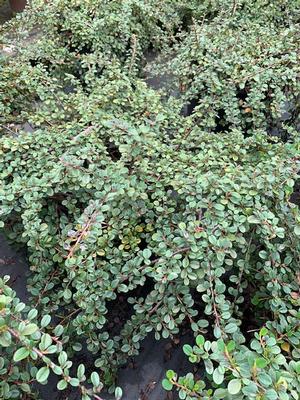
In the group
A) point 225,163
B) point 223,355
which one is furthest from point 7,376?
point 225,163

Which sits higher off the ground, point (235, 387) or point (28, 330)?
point (28, 330)

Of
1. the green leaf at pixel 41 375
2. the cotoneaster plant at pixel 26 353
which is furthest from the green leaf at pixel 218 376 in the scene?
the green leaf at pixel 41 375

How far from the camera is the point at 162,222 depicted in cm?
135

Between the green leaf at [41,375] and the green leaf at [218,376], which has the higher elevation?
the green leaf at [41,375]

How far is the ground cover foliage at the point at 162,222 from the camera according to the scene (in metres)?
0.95

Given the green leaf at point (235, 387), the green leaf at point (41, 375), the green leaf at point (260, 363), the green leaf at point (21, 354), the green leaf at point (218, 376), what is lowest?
the green leaf at point (218, 376)

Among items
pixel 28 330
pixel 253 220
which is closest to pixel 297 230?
pixel 253 220

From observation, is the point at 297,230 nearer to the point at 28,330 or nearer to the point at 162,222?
the point at 162,222

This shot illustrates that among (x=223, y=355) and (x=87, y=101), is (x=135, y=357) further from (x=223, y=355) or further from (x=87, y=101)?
(x=87, y=101)

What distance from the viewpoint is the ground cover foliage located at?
0.95 m

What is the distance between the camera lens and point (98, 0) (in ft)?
8.04

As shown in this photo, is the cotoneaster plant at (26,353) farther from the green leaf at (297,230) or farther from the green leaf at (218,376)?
the green leaf at (297,230)

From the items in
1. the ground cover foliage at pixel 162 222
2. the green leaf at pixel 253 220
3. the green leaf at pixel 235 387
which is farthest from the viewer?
the green leaf at pixel 253 220

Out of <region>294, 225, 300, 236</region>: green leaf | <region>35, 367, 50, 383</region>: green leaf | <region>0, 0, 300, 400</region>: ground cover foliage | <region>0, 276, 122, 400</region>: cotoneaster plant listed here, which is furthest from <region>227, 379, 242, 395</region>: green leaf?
<region>294, 225, 300, 236</region>: green leaf
